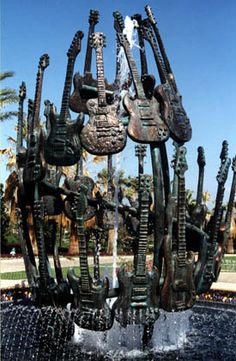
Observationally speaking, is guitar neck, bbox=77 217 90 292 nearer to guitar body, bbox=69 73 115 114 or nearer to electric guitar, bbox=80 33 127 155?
electric guitar, bbox=80 33 127 155

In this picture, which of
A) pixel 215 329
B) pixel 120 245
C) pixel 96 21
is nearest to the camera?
pixel 96 21

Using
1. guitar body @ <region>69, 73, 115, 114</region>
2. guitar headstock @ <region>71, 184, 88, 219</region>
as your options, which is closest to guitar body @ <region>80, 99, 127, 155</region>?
guitar headstock @ <region>71, 184, 88, 219</region>

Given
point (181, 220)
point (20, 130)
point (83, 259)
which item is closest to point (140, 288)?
point (83, 259)

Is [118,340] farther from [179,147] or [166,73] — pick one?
[166,73]

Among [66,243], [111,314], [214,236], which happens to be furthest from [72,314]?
[66,243]

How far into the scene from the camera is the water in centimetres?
694

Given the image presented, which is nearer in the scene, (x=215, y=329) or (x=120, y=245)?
(x=215, y=329)

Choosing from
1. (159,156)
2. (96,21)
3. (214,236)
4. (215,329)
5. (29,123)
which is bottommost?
(215,329)

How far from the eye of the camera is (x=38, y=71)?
740cm

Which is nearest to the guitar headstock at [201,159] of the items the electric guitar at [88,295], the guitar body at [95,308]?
the electric guitar at [88,295]

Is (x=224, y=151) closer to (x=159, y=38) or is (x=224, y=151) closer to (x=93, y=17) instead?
(x=159, y=38)

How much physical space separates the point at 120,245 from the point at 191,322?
14479 mm

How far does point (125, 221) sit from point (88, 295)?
1.87 meters

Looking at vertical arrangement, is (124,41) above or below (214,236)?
above
